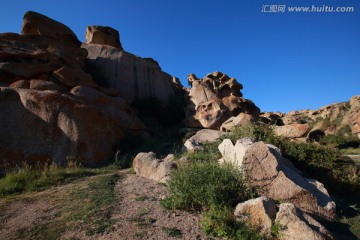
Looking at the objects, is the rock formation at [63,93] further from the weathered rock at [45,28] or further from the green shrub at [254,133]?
the green shrub at [254,133]

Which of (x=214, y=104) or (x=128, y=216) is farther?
(x=214, y=104)

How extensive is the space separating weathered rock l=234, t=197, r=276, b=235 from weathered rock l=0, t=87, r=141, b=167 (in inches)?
316

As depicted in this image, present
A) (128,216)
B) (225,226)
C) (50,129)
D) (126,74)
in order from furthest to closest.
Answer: (126,74), (50,129), (128,216), (225,226)

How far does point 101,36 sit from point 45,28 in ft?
19.5

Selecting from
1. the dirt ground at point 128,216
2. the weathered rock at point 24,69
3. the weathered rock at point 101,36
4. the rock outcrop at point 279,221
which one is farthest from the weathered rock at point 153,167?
the weathered rock at point 101,36

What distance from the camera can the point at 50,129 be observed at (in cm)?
1120

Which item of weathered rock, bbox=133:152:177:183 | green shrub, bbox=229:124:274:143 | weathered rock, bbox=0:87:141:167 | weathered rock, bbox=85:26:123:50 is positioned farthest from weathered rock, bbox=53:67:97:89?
green shrub, bbox=229:124:274:143

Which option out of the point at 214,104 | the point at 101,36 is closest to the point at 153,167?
the point at 214,104

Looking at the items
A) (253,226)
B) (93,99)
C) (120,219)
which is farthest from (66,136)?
(253,226)

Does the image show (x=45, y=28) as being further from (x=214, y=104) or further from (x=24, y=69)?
(x=214, y=104)

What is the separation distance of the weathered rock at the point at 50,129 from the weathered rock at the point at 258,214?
8.02 meters

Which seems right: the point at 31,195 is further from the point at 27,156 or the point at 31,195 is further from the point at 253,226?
the point at 253,226

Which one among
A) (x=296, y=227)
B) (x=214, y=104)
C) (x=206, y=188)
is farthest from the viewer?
(x=214, y=104)

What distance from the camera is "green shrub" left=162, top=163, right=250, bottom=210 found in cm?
512
